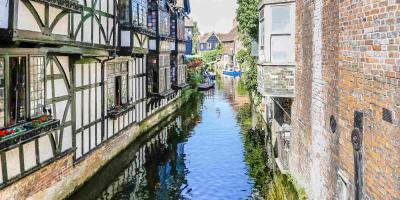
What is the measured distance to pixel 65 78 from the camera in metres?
12.7

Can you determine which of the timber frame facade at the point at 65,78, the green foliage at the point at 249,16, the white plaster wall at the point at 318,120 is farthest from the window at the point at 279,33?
the green foliage at the point at 249,16

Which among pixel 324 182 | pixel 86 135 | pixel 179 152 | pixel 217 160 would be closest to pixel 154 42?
pixel 179 152

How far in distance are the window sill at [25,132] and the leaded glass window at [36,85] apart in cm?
31

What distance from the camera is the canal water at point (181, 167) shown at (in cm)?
1370

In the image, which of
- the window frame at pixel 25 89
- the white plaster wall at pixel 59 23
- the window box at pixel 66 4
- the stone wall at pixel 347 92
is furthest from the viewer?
the white plaster wall at pixel 59 23

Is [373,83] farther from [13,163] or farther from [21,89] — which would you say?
[13,163]

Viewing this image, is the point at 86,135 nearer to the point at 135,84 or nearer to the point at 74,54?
the point at 74,54

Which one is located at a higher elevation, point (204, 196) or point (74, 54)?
point (74, 54)

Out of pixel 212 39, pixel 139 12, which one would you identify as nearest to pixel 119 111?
pixel 139 12

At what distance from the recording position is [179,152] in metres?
19.5

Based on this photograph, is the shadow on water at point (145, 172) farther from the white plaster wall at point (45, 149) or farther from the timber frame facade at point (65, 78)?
the white plaster wall at point (45, 149)

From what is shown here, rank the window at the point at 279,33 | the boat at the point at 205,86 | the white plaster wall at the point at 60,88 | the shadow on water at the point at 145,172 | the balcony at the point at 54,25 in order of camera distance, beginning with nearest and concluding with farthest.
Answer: the balcony at the point at 54,25 → the white plaster wall at the point at 60,88 → the window at the point at 279,33 → the shadow on water at the point at 145,172 → the boat at the point at 205,86

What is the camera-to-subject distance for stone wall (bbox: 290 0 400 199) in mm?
5629

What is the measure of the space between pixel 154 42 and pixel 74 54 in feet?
37.1
